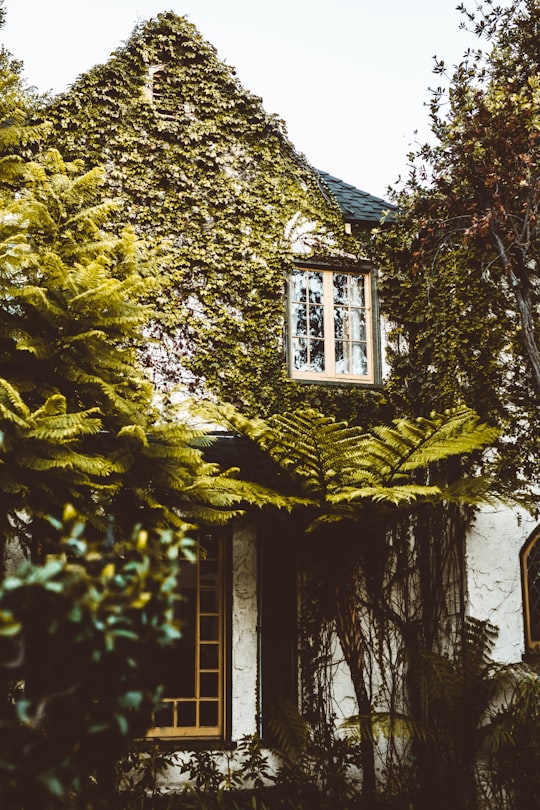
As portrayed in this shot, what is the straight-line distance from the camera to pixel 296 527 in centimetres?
791

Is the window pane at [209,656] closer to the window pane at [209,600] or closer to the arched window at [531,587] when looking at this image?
the window pane at [209,600]

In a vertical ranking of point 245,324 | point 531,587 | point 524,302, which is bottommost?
point 531,587

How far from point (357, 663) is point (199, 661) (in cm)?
194

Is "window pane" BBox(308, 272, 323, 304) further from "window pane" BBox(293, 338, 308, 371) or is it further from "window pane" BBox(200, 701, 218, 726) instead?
"window pane" BBox(200, 701, 218, 726)

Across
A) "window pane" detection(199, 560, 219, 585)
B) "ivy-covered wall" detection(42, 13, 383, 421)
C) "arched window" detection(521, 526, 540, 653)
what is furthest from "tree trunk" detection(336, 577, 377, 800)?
"ivy-covered wall" detection(42, 13, 383, 421)

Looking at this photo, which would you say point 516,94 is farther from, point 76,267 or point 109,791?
point 109,791

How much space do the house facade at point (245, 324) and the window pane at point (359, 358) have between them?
20 millimetres

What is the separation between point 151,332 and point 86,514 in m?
3.29

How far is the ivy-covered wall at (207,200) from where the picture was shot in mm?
8422

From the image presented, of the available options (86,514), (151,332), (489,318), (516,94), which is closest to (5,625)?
(86,514)

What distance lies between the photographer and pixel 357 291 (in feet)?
30.3

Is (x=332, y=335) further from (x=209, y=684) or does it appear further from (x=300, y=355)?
(x=209, y=684)

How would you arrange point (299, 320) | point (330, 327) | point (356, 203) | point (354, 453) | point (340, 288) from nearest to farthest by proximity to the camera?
point (354, 453) → point (299, 320) → point (330, 327) → point (340, 288) → point (356, 203)

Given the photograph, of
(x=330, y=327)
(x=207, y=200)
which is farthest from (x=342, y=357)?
(x=207, y=200)
